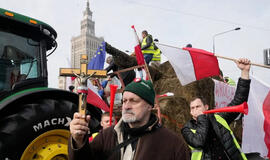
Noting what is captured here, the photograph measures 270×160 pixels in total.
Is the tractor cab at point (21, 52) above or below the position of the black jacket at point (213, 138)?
above

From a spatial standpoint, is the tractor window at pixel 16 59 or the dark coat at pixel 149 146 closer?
the dark coat at pixel 149 146

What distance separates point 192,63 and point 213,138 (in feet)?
5.07

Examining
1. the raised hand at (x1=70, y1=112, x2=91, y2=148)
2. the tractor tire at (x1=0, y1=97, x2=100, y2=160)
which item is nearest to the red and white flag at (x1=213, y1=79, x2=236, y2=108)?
the tractor tire at (x1=0, y1=97, x2=100, y2=160)

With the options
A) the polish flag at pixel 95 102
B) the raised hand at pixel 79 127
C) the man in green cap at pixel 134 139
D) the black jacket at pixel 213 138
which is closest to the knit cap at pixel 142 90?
the man in green cap at pixel 134 139

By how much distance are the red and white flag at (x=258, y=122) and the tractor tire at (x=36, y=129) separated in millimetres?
2812

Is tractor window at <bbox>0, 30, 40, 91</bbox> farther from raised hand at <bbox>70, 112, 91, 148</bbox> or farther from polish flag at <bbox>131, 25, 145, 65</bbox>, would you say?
polish flag at <bbox>131, 25, 145, 65</bbox>

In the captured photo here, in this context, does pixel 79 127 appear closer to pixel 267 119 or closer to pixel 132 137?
pixel 132 137

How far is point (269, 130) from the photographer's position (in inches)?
155

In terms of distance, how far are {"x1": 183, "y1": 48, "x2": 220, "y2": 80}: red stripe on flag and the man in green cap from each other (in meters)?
2.19

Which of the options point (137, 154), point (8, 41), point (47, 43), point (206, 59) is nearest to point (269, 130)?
point (206, 59)

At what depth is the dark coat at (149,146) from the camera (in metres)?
1.61

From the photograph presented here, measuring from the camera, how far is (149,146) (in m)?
1.64

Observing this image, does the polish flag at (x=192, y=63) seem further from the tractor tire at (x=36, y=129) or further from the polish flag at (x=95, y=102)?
the tractor tire at (x=36, y=129)

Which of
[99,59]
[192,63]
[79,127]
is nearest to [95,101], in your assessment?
[99,59]
